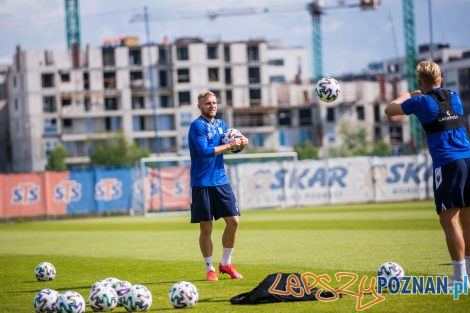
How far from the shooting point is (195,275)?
576 inches

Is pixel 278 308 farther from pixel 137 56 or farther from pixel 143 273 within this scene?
pixel 137 56

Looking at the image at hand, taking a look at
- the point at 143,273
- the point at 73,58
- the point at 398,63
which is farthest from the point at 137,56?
the point at 143,273

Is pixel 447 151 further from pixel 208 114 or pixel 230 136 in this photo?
pixel 208 114

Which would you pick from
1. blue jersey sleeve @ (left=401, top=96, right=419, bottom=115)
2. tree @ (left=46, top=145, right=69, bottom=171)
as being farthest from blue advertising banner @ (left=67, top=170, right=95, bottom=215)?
tree @ (left=46, top=145, right=69, bottom=171)

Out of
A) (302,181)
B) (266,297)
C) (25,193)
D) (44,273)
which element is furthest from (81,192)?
(266,297)

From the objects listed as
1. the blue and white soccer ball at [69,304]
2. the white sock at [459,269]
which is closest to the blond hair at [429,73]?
the white sock at [459,269]

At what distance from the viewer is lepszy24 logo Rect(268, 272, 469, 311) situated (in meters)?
10.9

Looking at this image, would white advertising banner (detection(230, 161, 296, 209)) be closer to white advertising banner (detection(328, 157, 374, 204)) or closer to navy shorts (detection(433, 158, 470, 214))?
white advertising banner (detection(328, 157, 374, 204))


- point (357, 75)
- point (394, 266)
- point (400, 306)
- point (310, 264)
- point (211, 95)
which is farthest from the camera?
point (357, 75)

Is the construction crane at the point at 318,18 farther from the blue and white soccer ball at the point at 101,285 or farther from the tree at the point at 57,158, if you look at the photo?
the blue and white soccer ball at the point at 101,285

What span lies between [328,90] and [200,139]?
209cm

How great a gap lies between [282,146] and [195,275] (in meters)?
127

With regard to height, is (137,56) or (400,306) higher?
(137,56)

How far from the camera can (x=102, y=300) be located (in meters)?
10.9
